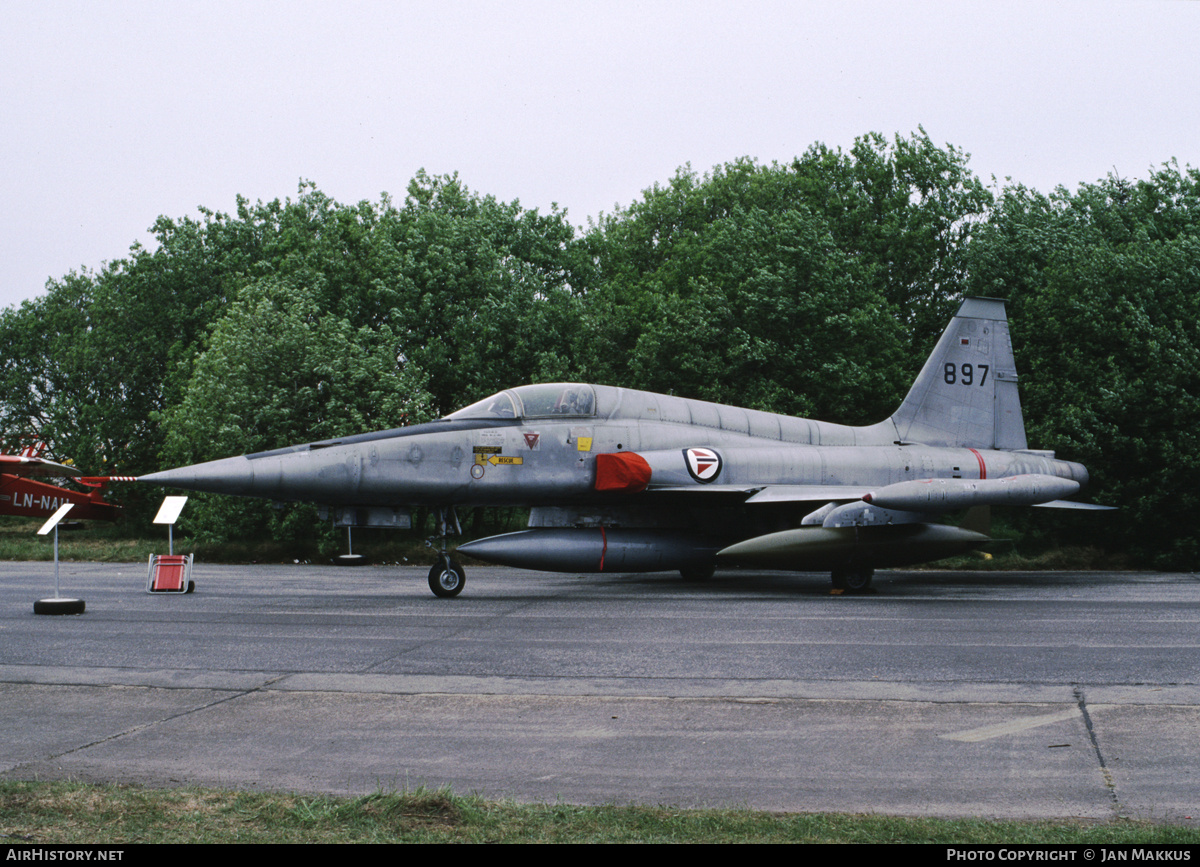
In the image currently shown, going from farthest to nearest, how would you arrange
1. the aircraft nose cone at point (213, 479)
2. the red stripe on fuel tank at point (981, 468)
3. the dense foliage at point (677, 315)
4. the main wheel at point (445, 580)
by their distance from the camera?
the dense foliage at point (677, 315) → the red stripe on fuel tank at point (981, 468) → the main wheel at point (445, 580) → the aircraft nose cone at point (213, 479)

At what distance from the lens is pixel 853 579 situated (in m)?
16.7

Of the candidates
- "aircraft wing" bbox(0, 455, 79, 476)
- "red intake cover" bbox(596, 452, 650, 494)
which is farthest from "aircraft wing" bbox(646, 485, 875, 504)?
"aircraft wing" bbox(0, 455, 79, 476)

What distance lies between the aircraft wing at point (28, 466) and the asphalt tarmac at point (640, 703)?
575 inches

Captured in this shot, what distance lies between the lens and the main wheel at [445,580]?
15469mm

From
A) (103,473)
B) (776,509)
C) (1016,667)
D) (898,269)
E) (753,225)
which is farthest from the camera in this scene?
(103,473)

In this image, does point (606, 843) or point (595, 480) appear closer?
point (606, 843)

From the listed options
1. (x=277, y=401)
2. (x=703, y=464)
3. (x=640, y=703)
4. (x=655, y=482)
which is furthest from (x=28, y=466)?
(x=640, y=703)

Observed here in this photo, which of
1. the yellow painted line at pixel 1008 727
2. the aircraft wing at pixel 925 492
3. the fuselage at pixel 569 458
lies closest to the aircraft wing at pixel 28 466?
the fuselage at pixel 569 458

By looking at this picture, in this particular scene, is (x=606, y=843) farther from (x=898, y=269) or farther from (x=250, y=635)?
(x=898, y=269)

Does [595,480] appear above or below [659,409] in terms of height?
below

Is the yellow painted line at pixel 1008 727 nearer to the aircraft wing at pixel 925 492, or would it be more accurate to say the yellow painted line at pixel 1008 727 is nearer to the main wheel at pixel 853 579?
the aircraft wing at pixel 925 492

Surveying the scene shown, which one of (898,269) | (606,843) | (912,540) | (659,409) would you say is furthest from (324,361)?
(606,843)

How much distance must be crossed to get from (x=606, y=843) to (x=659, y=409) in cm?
1428

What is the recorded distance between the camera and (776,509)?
18188 mm
